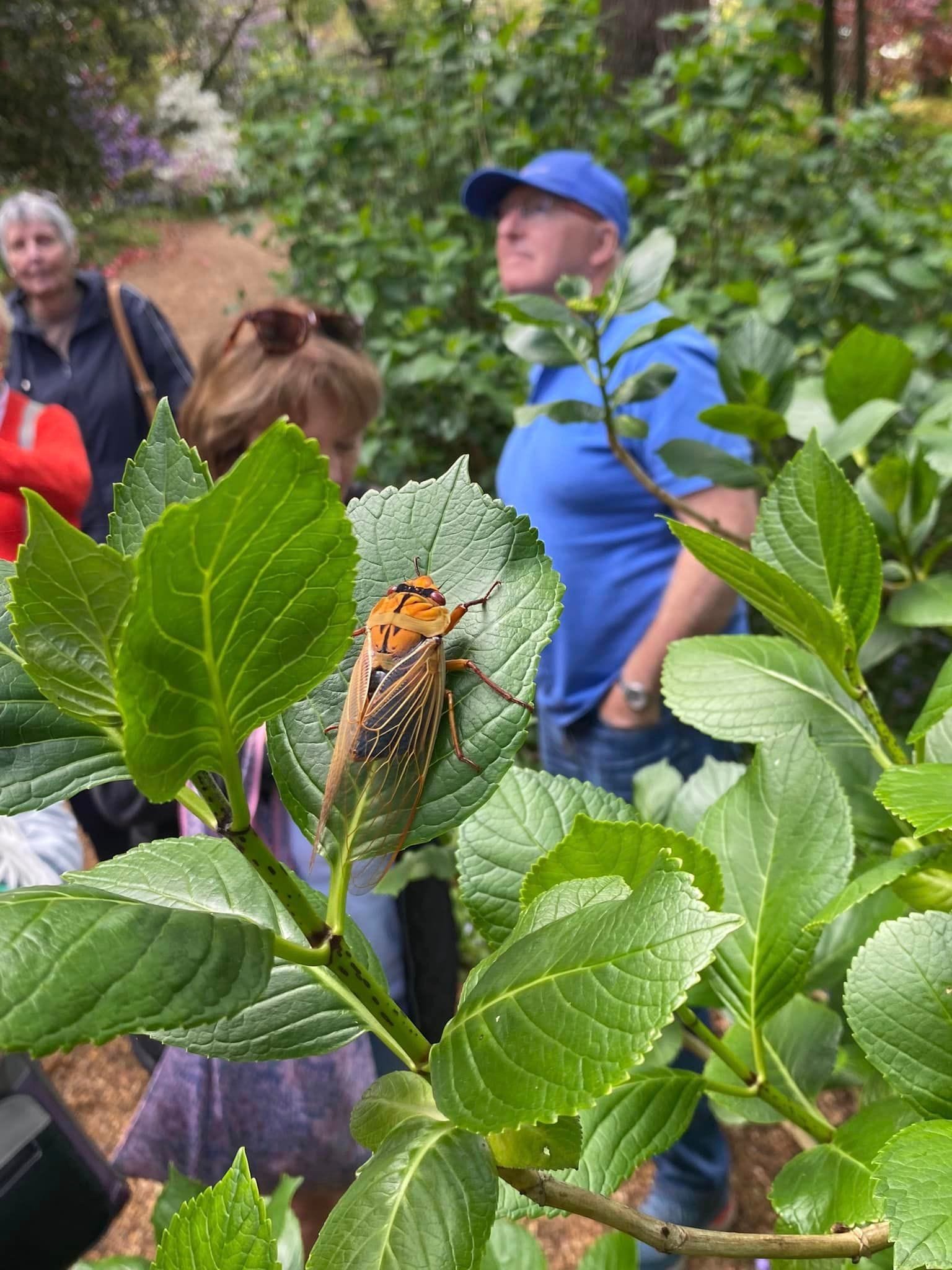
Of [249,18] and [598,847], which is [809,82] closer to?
[598,847]

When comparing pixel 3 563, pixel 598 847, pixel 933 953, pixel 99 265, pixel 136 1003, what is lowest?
pixel 933 953

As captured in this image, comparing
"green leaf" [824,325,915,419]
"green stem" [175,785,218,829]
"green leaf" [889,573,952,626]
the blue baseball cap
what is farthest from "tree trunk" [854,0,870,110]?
"green stem" [175,785,218,829]

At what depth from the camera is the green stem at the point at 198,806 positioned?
34cm

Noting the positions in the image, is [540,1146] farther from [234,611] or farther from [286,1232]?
[286,1232]

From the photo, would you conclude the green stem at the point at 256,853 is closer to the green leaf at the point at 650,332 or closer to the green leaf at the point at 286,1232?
the green leaf at the point at 286,1232

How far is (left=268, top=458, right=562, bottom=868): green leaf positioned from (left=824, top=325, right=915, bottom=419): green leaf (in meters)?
0.57

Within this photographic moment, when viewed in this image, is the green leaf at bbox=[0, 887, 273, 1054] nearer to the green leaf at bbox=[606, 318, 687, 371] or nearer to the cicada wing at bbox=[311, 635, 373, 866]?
the cicada wing at bbox=[311, 635, 373, 866]

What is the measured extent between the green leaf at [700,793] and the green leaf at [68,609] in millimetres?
504

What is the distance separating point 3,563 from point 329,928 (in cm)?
20

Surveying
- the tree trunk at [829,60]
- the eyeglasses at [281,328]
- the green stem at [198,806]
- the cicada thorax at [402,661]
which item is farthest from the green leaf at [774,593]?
the tree trunk at [829,60]

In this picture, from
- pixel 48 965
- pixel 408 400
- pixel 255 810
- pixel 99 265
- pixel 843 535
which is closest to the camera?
pixel 48 965

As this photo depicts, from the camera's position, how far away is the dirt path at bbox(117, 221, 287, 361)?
7445 mm

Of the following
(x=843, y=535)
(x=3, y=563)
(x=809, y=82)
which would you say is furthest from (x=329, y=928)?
(x=809, y=82)

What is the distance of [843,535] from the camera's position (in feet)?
1.74
